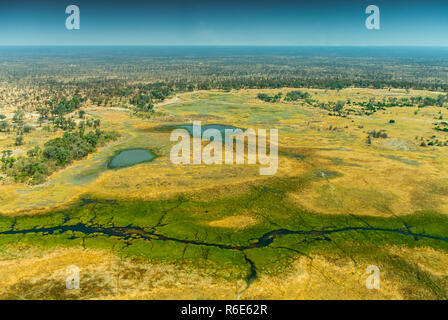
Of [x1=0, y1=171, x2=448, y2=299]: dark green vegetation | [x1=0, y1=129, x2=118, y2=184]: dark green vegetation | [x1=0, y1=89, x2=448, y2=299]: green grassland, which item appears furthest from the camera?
[x1=0, y1=129, x2=118, y2=184]: dark green vegetation

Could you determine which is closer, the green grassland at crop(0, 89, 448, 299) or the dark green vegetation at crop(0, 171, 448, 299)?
the dark green vegetation at crop(0, 171, 448, 299)

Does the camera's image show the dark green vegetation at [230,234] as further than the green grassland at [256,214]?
No

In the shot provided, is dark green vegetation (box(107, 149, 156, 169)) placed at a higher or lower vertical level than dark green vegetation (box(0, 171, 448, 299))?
higher

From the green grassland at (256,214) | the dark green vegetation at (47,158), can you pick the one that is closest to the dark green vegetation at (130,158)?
the green grassland at (256,214)

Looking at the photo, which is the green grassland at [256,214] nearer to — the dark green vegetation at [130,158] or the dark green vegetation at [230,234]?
the dark green vegetation at [230,234]

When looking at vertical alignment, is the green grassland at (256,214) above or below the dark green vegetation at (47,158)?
below

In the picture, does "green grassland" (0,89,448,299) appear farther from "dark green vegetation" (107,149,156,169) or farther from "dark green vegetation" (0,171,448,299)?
"dark green vegetation" (107,149,156,169)

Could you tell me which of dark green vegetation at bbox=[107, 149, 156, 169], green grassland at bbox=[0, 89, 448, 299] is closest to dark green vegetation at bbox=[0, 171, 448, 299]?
green grassland at bbox=[0, 89, 448, 299]

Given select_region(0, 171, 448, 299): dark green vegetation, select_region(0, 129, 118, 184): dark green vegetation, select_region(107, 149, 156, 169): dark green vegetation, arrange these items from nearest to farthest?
select_region(0, 171, 448, 299): dark green vegetation, select_region(0, 129, 118, 184): dark green vegetation, select_region(107, 149, 156, 169): dark green vegetation
